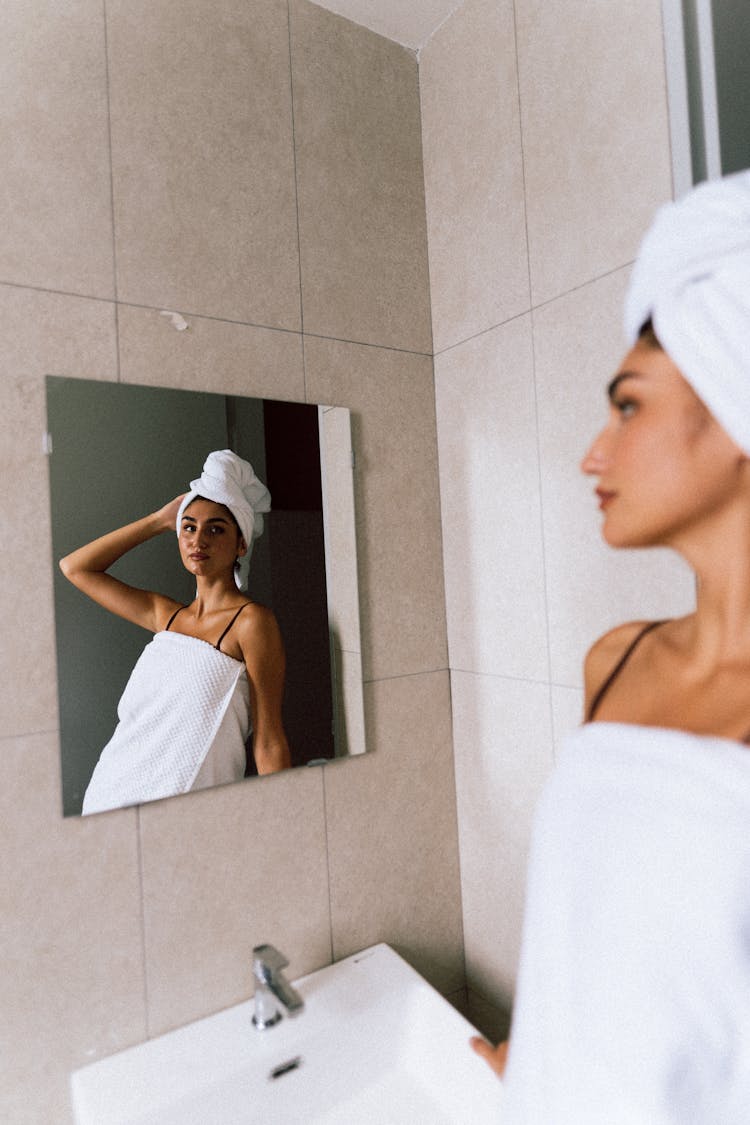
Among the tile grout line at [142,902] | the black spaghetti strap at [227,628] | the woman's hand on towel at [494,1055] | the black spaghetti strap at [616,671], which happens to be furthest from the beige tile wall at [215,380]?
the black spaghetti strap at [616,671]

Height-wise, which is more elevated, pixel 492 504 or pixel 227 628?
pixel 492 504

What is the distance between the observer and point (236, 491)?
1116 millimetres

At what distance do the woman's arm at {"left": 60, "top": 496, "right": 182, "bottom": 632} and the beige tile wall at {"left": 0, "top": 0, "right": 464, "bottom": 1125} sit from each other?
0.15 feet

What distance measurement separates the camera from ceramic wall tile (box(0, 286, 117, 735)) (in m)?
0.95

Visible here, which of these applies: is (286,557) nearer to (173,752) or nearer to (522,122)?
(173,752)

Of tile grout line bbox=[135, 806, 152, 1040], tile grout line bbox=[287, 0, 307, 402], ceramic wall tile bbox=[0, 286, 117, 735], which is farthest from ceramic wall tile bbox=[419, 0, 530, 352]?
tile grout line bbox=[135, 806, 152, 1040]

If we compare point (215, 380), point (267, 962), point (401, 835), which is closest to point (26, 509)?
point (215, 380)

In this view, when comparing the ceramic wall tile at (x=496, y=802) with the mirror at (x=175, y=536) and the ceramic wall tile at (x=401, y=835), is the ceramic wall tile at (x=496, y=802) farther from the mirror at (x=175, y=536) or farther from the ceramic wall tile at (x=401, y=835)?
the mirror at (x=175, y=536)

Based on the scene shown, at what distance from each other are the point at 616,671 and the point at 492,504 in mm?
586

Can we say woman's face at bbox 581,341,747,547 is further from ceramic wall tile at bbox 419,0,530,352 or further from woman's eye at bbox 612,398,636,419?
ceramic wall tile at bbox 419,0,530,352

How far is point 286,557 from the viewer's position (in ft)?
3.84

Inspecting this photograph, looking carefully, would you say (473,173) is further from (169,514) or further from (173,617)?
(173,617)

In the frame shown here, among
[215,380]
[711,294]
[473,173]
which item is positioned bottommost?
[711,294]

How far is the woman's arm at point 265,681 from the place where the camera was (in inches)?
43.9
